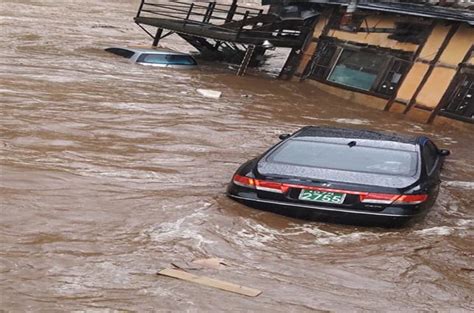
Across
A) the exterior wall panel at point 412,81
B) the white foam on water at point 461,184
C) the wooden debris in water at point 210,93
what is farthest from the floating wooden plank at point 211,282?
the exterior wall panel at point 412,81

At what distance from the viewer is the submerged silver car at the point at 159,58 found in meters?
20.3

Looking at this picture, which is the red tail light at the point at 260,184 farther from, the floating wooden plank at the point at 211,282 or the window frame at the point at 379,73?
the window frame at the point at 379,73

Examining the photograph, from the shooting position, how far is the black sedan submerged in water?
269 inches

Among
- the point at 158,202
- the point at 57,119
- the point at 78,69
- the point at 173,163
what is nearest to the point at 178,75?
the point at 78,69

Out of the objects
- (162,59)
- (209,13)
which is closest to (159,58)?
(162,59)

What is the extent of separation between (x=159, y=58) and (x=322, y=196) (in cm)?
1411

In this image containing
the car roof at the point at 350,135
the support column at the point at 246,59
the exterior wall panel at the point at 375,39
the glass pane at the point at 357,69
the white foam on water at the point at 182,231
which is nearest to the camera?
the white foam on water at the point at 182,231

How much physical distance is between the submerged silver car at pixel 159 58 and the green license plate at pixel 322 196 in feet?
45.4

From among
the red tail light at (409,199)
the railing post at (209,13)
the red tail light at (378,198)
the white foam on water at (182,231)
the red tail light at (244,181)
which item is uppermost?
the red tail light at (409,199)

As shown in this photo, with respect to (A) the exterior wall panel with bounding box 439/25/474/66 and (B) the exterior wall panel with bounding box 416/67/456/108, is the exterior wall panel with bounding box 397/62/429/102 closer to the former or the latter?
(B) the exterior wall panel with bounding box 416/67/456/108

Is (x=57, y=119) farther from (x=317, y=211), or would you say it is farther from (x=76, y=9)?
(x=76, y=9)

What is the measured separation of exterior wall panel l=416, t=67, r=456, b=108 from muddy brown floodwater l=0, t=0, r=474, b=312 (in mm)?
1068

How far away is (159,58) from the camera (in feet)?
66.5

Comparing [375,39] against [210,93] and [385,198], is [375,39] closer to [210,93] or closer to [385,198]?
[210,93]
